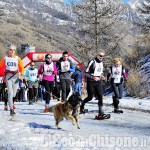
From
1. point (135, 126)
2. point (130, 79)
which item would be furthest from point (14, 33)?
point (135, 126)

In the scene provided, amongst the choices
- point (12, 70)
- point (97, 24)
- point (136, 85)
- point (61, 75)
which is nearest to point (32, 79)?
point (61, 75)

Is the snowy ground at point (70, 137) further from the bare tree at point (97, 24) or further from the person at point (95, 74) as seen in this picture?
the bare tree at point (97, 24)

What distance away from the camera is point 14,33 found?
185375 mm

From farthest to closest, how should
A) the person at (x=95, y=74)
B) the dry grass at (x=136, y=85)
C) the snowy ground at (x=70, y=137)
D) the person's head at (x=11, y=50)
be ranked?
the dry grass at (x=136, y=85), the person at (x=95, y=74), the person's head at (x=11, y=50), the snowy ground at (x=70, y=137)

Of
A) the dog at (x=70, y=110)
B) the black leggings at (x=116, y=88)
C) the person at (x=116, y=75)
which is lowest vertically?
the dog at (x=70, y=110)

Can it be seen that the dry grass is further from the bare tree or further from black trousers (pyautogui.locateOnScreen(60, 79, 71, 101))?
black trousers (pyautogui.locateOnScreen(60, 79, 71, 101))

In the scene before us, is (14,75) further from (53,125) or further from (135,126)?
(135,126)

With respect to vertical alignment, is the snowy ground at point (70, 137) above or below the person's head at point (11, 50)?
below

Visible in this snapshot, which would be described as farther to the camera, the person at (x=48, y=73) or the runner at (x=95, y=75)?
the person at (x=48, y=73)

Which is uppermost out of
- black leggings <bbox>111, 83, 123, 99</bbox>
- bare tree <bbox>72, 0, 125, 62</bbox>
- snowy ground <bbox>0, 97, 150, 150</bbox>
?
bare tree <bbox>72, 0, 125, 62</bbox>

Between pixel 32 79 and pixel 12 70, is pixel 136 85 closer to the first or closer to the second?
pixel 32 79

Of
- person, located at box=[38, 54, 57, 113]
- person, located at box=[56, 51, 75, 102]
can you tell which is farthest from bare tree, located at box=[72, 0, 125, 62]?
person, located at box=[56, 51, 75, 102]

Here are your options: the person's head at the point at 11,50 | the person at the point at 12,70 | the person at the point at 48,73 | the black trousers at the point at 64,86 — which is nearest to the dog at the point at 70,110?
the person at the point at 12,70

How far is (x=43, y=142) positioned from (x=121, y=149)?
4.72 ft
